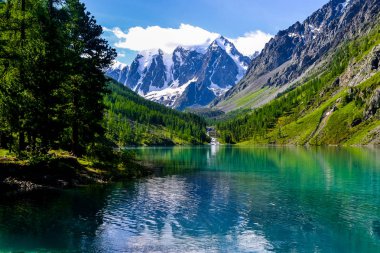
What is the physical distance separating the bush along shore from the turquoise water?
12.6 feet

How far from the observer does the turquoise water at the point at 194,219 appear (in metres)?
28.5

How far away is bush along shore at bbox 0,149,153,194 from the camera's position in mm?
47219

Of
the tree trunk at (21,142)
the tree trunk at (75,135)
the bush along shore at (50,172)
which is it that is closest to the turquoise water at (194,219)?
the bush along shore at (50,172)

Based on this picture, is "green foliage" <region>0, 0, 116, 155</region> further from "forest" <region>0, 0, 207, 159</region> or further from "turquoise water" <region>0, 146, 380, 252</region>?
"turquoise water" <region>0, 146, 380, 252</region>

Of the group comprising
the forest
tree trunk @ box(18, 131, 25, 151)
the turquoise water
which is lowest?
the turquoise water

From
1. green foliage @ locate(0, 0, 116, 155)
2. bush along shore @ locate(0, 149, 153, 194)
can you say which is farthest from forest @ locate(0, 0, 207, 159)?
bush along shore @ locate(0, 149, 153, 194)

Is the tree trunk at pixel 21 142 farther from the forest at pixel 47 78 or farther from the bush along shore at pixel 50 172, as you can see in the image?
the bush along shore at pixel 50 172

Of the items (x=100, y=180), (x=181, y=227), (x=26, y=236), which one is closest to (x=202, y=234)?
(x=181, y=227)

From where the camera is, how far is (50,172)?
172 feet

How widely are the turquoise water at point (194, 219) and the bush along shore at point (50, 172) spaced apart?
12.6ft

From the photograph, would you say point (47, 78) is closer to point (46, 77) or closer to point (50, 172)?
point (46, 77)

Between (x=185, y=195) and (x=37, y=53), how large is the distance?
2873cm

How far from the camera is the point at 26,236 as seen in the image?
2917cm

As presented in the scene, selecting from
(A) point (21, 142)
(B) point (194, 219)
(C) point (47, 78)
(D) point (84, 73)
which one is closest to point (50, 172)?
(A) point (21, 142)
